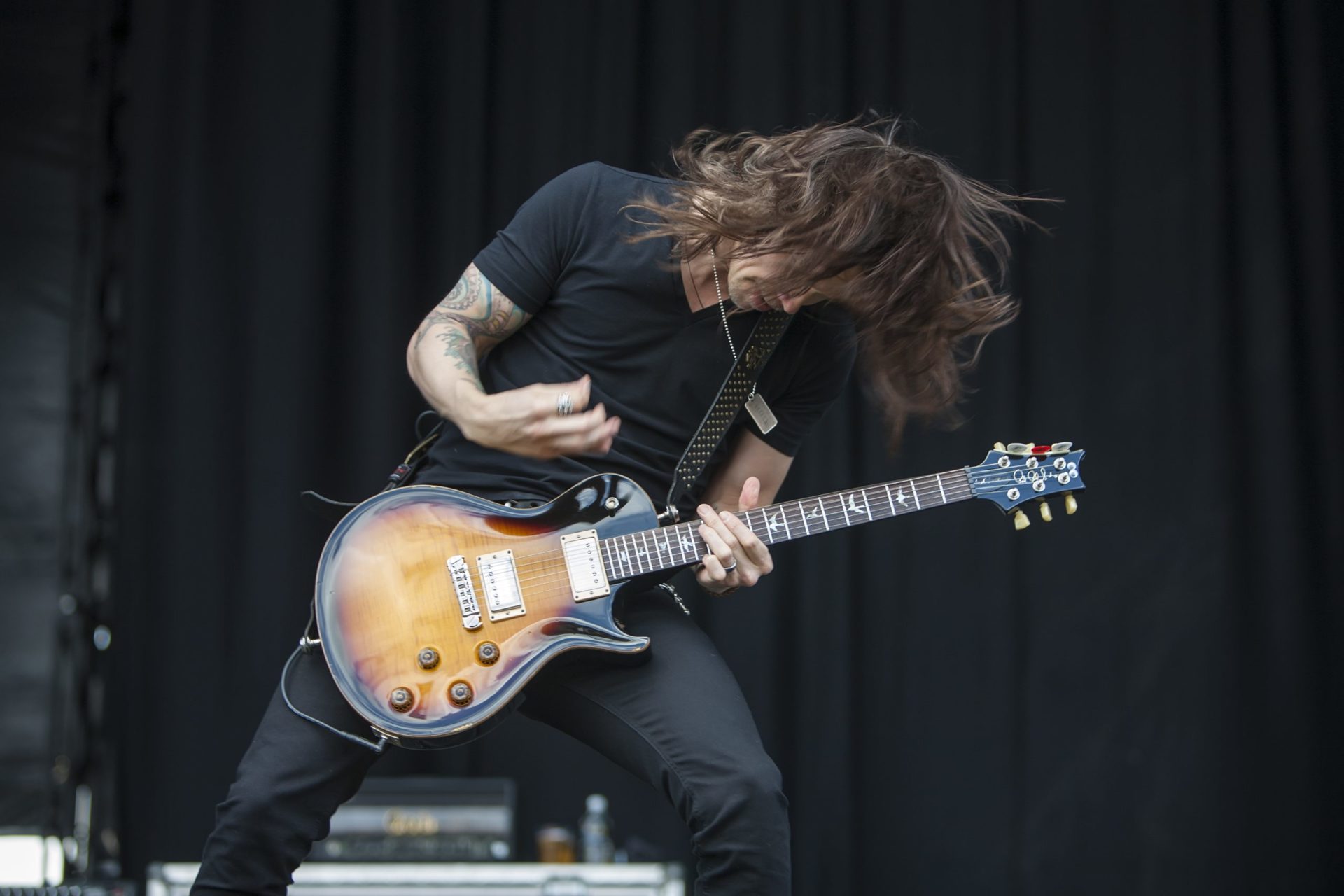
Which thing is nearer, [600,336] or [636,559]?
[636,559]

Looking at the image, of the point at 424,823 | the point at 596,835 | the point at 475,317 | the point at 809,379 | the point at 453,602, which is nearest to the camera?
the point at 453,602

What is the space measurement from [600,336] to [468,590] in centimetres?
50

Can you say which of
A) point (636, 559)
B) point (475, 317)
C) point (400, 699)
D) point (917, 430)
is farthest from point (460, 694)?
point (917, 430)

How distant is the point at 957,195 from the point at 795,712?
6.82ft

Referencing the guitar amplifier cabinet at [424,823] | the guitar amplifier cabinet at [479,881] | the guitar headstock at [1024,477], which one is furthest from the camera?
the guitar amplifier cabinet at [424,823]

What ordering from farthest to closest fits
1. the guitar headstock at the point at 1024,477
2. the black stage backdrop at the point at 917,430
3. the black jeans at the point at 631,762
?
the black stage backdrop at the point at 917,430, the guitar headstock at the point at 1024,477, the black jeans at the point at 631,762

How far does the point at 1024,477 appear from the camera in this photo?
2.19 meters

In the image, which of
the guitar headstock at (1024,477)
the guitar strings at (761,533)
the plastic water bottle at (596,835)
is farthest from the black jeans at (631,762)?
the plastic water bottle at (596,835)

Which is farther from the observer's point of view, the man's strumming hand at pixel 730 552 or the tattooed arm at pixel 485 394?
the man's strumming hand at pixel 730 552

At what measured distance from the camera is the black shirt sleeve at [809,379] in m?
2.30

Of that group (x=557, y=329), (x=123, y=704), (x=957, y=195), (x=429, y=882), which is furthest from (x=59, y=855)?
(x=957, y=195)

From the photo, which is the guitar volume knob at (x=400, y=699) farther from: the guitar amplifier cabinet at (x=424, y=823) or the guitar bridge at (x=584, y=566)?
the guitar amplifier cabinet at (x=424, y=823)

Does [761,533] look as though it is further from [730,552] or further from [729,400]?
[729,400]

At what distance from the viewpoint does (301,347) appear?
375cm
